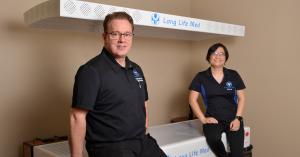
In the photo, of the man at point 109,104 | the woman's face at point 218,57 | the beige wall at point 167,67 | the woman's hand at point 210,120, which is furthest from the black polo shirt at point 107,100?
the beige wall at point 167,67

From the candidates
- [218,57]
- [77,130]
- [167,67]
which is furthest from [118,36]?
[167,67]

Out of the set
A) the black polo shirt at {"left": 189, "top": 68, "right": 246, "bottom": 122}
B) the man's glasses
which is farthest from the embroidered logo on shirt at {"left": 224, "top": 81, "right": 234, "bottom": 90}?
the man's glasses

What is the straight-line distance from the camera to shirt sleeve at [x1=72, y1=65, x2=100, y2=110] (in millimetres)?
1521

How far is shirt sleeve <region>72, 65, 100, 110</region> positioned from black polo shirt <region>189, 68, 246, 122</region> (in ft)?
4.22

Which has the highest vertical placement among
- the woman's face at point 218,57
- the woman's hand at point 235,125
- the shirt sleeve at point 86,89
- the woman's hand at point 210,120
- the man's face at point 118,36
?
the man's face at point 118,36

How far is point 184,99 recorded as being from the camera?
4.08 m

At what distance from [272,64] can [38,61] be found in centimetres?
230

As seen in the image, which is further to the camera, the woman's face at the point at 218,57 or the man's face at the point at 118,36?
the woman's face at the point at 218,57

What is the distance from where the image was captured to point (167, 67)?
12.6 ft

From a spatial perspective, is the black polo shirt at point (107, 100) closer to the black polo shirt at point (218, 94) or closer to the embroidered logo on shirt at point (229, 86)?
the black polo shirt at point (218, 94)

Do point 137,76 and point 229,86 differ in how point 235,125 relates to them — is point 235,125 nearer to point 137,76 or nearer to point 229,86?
point 229,86

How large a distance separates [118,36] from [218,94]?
128cm

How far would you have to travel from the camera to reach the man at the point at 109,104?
1552 mm

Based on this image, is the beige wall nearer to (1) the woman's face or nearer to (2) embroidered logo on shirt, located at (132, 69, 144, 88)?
(1) the woman's face
